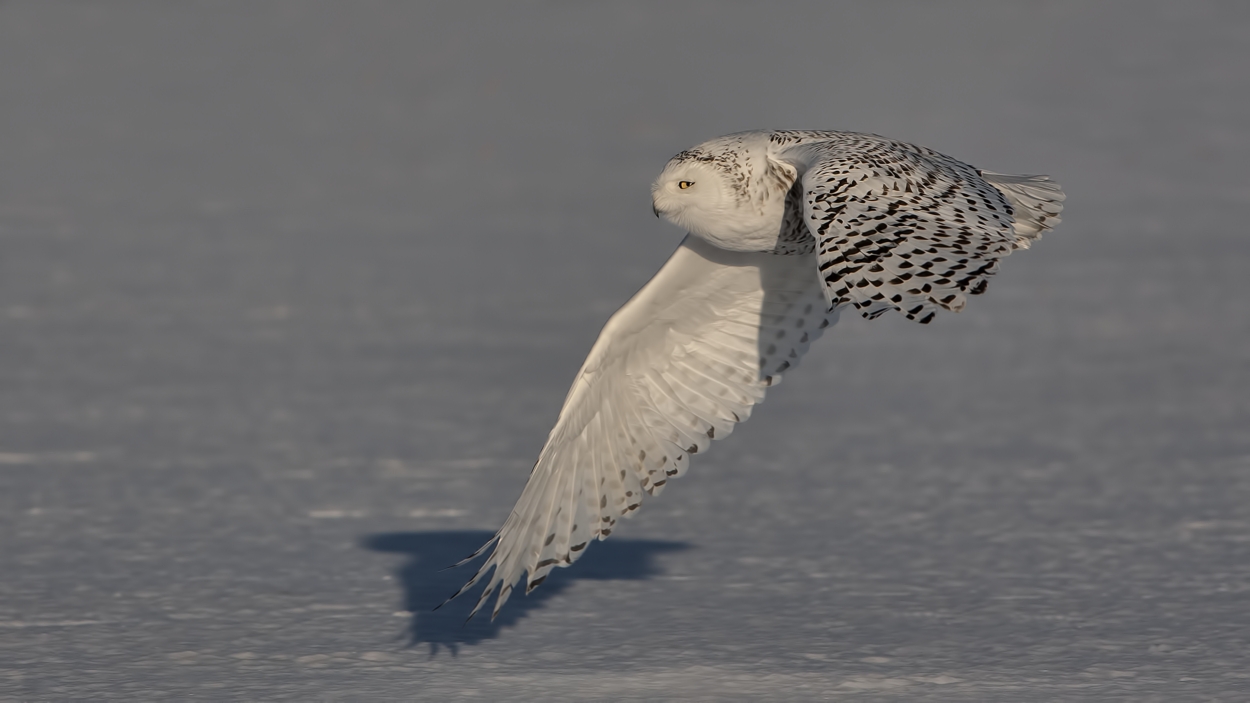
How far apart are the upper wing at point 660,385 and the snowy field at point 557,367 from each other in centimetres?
56

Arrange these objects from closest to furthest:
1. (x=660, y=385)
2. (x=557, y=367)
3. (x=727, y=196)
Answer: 1. (x=727, y=196)
2. (x=660, y=385)
3. (x=557, y=367)

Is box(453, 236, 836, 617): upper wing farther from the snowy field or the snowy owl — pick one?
the snowy field

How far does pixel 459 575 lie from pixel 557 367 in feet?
11.0

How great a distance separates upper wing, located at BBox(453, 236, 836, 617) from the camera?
19.6 feet

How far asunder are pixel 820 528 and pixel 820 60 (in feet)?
34.2

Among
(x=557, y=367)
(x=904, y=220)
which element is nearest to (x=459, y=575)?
(x=904, y=220)

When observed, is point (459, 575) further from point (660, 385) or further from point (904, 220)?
point (904, 220)

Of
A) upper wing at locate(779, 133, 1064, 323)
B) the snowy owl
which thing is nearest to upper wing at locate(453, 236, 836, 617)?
the snowy owl

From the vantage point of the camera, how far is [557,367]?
1042 centimetres

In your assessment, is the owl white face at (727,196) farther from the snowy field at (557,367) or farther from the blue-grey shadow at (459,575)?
the blue-grey shadow at (459,575)

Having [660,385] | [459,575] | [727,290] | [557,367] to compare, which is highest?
[727,290]

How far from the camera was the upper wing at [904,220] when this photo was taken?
475cm

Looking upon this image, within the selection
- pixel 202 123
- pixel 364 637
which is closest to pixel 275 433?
pixel 364 637

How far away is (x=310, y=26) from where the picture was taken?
1817cm
